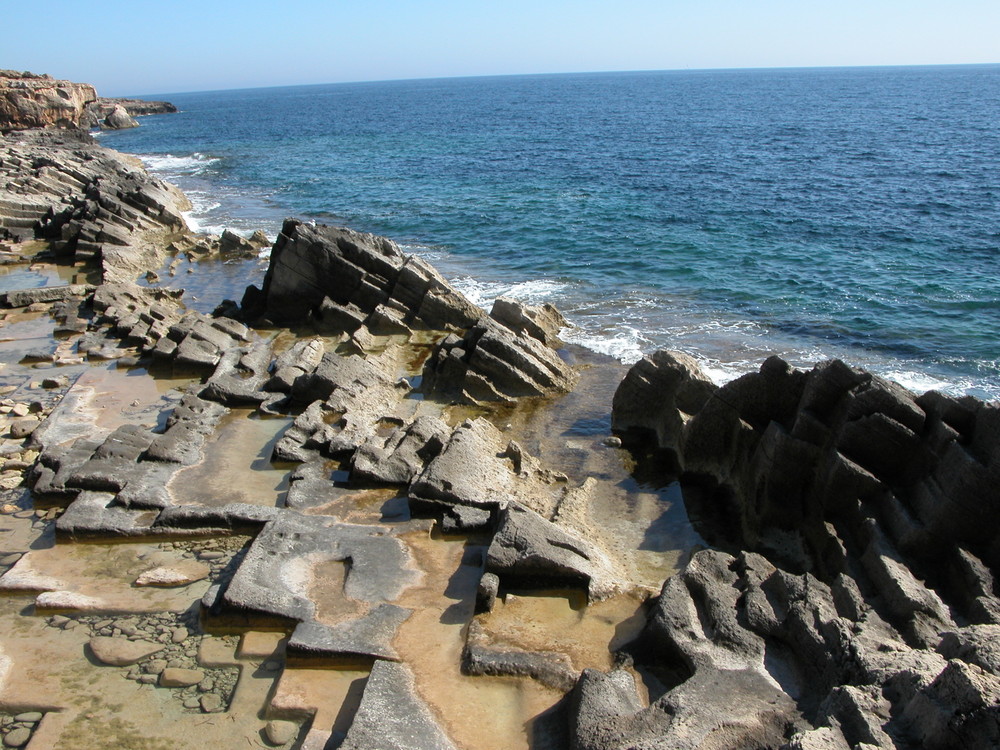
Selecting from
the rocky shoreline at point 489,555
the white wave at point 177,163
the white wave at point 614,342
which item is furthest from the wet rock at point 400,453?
the white wave at point 177,163

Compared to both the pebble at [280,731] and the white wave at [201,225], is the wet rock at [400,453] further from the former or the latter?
the white wave at [201,225]

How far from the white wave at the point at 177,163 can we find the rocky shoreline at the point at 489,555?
159 feet

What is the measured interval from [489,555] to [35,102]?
9122 cm

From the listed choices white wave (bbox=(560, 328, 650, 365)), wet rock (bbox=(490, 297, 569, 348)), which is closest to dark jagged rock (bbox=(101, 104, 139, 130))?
wet rock (bbox=(490, 297, 569, 348))

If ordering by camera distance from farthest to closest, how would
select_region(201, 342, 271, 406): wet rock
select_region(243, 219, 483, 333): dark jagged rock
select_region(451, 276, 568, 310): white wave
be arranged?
select_region(451, 276, 568, 310): white wave < select_region(243, 219, 483, 333): dark jagged rock < select_region(201, 342, 271, 406): wet rock

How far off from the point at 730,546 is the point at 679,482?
2156 millimetres

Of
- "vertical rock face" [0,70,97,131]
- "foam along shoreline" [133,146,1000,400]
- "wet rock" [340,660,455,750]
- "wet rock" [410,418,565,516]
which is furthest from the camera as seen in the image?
"vertical rock face" [0,70,97,131]

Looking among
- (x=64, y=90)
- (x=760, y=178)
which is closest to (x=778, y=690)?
(x=760, y=178)

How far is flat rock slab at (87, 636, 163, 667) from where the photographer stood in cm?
837

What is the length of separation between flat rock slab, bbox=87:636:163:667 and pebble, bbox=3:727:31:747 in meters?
1.00

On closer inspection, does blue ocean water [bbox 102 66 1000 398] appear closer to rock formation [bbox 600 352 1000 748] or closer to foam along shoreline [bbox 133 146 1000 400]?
foam along shoreline [bbox 133 146 1000 400]

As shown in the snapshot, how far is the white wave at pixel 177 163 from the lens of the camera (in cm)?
6156

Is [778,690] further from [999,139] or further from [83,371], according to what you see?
[999,139]

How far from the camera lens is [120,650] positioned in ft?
27.9
